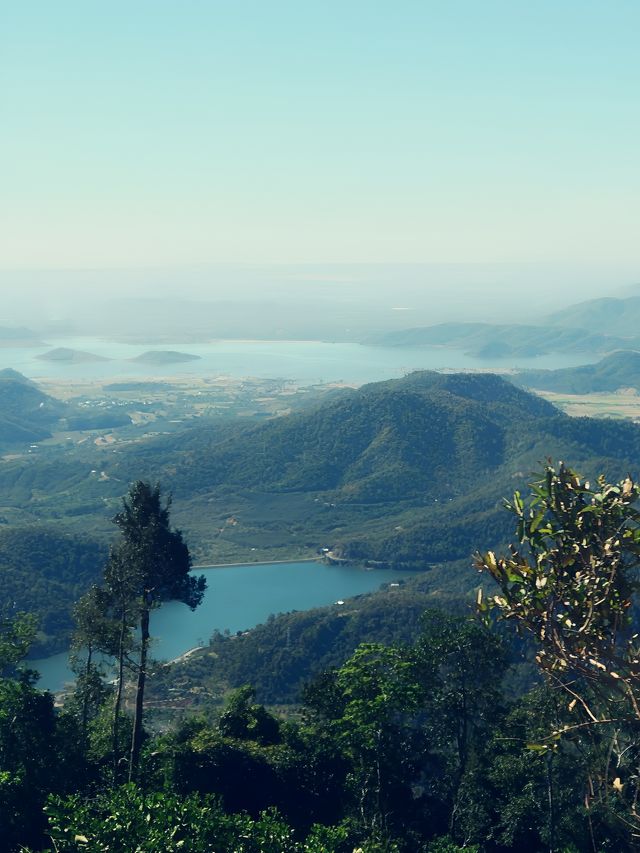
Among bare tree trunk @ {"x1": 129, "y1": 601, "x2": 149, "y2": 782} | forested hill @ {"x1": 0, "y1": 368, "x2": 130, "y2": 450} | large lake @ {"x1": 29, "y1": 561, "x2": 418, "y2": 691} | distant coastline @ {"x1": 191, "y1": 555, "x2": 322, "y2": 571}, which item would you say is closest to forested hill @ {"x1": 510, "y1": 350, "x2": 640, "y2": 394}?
forested hill @ {"x1": 0, "y1": 368, "x2": 130, "y2": 450}

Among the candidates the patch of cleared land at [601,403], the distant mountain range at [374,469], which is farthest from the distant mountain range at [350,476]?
the patch of cleared land at [601,403]

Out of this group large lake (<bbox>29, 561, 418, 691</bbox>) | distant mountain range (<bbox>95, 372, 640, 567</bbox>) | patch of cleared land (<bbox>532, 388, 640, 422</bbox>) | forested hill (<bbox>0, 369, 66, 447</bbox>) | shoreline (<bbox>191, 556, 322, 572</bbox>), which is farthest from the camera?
patch of cleared land (<bbox>532, 388, 640, 422</bbox>)

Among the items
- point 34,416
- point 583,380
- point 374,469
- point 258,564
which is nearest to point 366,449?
point 374,469

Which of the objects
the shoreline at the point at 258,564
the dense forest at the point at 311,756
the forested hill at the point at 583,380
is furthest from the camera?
the forested hill at the point at 583,380

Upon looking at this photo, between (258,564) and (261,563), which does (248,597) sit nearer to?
(258,564)

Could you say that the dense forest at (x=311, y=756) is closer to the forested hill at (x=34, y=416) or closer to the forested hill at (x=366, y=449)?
the forested hill at (x=366, y=449)

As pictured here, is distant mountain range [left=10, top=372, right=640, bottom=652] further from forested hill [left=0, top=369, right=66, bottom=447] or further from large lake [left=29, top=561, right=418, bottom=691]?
forested hill [left=0, top=369, right=66, bottom=447]

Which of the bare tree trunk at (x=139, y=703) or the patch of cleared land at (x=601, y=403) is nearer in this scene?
the bare tree trunk at (x=139, y=703)

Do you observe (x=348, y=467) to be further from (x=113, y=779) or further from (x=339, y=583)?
(x=113, y=779)

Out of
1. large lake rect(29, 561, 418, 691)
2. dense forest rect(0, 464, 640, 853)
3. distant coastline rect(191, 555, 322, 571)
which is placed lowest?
large lake rect(29, 561, 418, 691)
